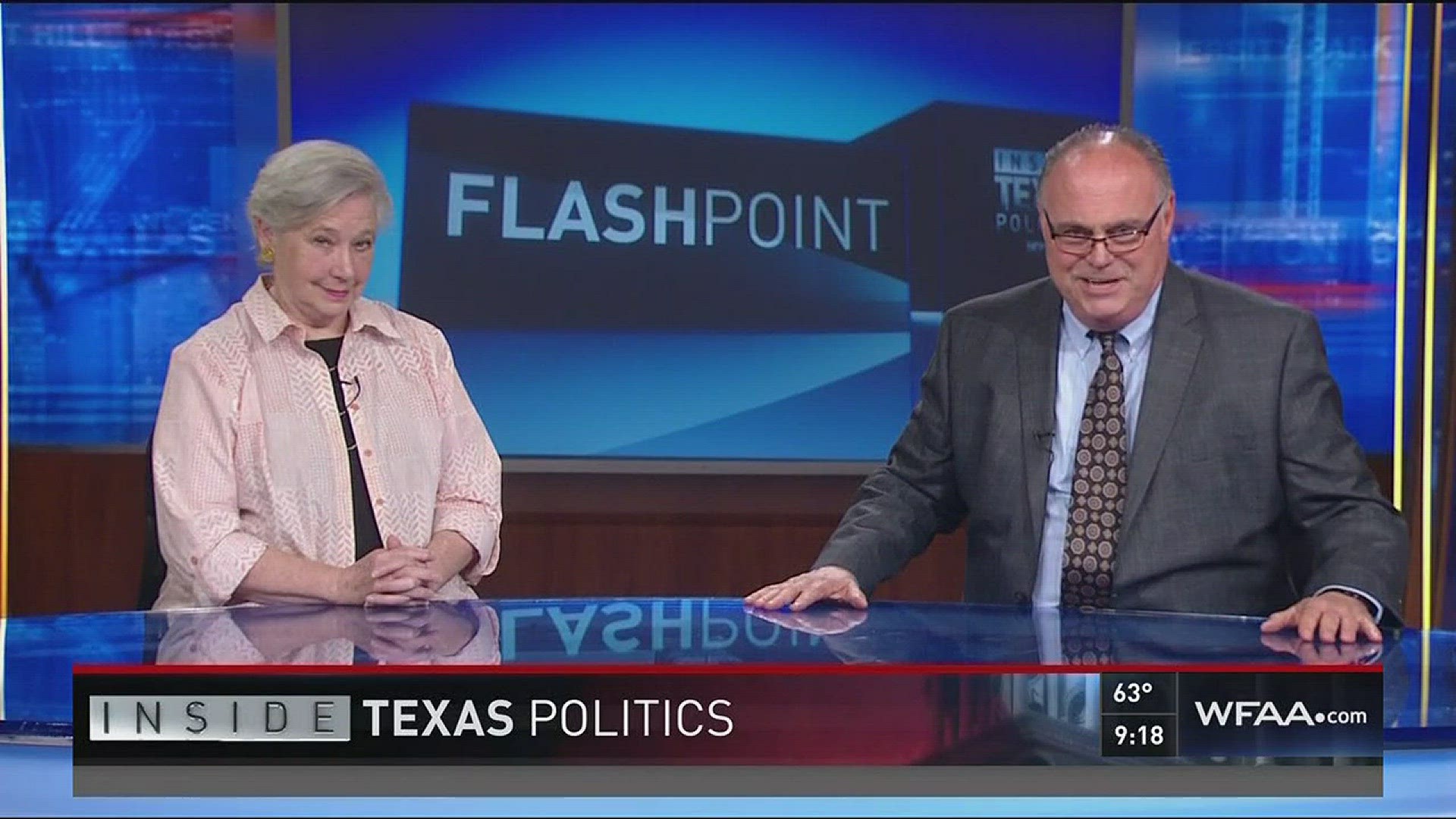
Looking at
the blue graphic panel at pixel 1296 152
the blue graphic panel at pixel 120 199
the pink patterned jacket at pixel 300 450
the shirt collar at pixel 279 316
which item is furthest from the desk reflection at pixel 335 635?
the blue graphic panel at pixel 1296 152

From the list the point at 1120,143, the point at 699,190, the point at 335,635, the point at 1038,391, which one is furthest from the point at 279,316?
the point at 699,190

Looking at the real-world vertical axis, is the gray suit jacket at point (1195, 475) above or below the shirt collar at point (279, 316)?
below

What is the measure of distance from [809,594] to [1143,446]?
535 mm

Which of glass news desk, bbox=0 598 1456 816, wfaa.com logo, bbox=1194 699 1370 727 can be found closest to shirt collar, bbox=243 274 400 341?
glass news desk, bbox=0 598 1456 816

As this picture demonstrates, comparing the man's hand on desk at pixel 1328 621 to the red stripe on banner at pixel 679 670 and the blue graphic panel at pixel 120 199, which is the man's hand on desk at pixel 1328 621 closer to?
the red stripe on banner at pixel 679 670

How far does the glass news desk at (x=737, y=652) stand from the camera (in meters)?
1.30

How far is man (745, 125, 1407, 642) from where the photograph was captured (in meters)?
2.21

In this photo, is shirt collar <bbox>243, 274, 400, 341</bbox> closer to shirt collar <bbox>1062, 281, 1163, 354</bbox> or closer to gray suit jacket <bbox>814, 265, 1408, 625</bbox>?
gray suit jacket <bbox>814, 265, 1408, 625</bbox>

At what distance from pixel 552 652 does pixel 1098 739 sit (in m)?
0.51

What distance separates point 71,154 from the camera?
428 centimetres

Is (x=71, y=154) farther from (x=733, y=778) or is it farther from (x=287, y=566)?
(x=733, y=778)

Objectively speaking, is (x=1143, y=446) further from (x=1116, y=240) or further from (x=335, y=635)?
(x=335, y=635)

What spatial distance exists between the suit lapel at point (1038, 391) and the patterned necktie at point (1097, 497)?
4 centimetres

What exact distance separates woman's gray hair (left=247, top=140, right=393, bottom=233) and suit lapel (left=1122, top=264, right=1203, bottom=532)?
3.63 feet
